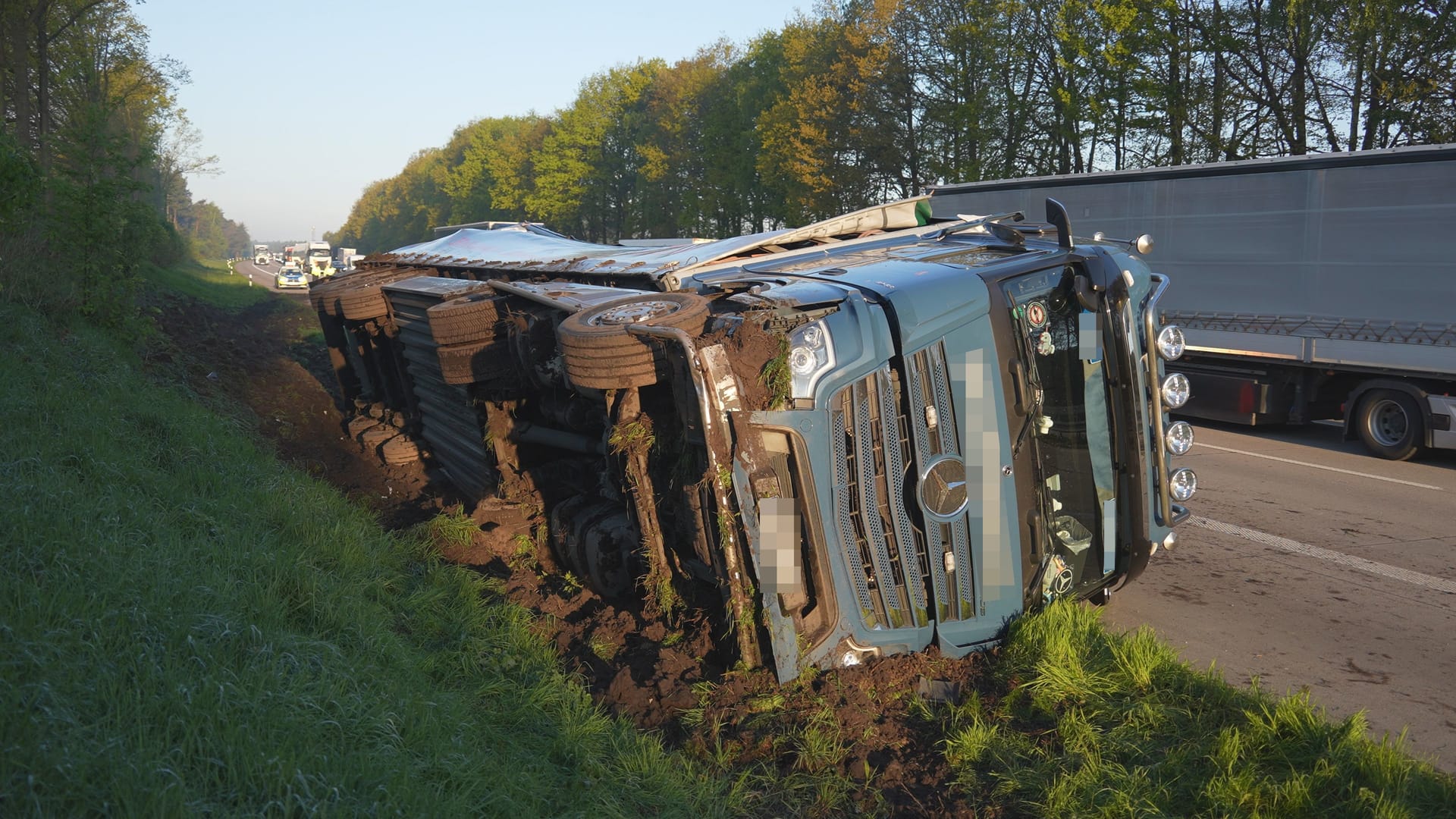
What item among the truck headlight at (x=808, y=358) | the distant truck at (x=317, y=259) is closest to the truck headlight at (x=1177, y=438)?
the truck headlight at (x=808, y=358)

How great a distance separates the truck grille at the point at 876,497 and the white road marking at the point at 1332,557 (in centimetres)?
386

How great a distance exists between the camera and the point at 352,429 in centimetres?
1044

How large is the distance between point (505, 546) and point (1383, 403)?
9.60 m

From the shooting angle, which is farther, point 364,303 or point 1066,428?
point 364,303

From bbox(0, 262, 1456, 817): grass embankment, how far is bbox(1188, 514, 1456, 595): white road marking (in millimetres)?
2797

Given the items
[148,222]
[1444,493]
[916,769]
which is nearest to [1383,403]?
[1444,493]

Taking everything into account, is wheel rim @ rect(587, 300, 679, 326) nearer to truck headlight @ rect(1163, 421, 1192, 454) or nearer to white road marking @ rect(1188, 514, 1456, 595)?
truck headlight @ rect(1163, 421, 1192, 454)

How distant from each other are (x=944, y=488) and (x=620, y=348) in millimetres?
1534

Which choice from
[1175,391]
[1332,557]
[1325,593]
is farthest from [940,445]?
[1332,557]

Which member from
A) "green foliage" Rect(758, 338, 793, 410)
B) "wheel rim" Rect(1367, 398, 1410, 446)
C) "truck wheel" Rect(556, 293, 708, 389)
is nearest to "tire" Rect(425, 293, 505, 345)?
"truck wheel" Rect(556, 293, 708, 389)

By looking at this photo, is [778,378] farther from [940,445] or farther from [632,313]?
[632,313]

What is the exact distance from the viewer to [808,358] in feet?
13.2

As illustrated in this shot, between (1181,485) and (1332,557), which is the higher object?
(1181,485)

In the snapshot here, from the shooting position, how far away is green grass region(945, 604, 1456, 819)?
10.9 ft
